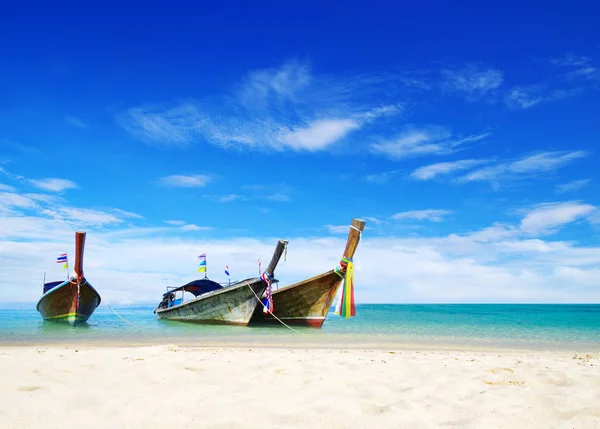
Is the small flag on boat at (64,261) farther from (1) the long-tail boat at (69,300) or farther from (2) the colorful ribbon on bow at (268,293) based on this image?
(2) the colorful ribbon on bow at (268,293)

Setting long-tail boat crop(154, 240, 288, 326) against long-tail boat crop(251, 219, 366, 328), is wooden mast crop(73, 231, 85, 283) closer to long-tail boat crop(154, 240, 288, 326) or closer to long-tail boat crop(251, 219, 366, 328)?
long-tail boat crop(154, 240, 288, 326)

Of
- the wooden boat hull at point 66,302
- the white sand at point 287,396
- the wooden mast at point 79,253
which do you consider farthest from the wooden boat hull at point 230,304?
the white sand at point 287,396

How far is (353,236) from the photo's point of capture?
13.8m

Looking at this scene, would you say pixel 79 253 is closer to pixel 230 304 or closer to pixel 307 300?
pixel 230 304

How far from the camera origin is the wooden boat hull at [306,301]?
17359mm

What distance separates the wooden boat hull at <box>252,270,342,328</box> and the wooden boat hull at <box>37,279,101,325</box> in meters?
9.77

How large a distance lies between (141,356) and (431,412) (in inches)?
189

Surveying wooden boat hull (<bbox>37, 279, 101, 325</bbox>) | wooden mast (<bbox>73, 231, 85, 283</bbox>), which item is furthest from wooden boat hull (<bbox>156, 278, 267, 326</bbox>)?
wooden boat hull (<bbox>37, 279, 101, 325</bbox>)

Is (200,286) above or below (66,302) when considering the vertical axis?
above

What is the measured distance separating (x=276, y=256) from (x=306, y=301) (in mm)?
2538

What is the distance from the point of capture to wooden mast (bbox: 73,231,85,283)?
1781 cm

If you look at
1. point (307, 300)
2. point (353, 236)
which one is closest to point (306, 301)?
point (307, 300)

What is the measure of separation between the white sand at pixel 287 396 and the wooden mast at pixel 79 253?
13.0 m

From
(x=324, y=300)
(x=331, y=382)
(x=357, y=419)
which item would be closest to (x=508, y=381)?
(x=331, y=382)
